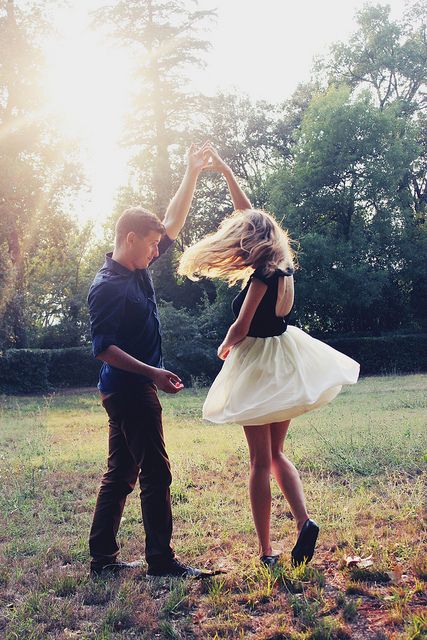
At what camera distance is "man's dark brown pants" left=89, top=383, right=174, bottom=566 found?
12.3 ft

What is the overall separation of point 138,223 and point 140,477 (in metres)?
1.55

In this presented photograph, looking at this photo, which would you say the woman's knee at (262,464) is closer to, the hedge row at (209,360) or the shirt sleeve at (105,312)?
the shirt sleeve at (105,312)

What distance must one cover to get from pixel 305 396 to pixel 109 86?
1004 inches

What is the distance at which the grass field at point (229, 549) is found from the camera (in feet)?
10.2

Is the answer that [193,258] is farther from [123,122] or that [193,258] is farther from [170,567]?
[123,122]

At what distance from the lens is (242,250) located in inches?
148

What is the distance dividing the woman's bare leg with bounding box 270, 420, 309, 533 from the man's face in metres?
1.32

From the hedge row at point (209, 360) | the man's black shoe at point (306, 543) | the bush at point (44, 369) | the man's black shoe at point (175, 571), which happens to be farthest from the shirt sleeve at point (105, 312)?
the hedge row at point (209, 360)

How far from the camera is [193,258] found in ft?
12.5

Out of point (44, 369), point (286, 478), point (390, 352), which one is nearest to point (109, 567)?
point (286, 478)

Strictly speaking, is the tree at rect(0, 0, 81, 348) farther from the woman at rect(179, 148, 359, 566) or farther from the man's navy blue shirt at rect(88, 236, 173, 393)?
the woman at rect(179, 148, 359, 566)

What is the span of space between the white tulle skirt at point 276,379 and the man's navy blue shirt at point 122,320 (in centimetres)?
49

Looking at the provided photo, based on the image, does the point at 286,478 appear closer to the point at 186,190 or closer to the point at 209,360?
the point at 186,190

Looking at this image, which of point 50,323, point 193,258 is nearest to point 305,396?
point 193,258
